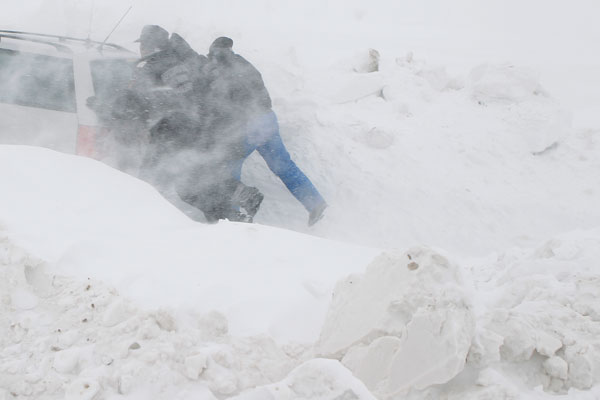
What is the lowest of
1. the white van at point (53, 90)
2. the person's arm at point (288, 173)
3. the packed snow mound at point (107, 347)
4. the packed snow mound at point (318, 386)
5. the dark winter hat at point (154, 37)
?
the person's arm at point (288, 173)

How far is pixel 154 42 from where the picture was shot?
5039 millimetres

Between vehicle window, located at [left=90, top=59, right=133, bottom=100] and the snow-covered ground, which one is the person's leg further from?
vehicle window, located at [left=90, top=59, right=133, bottom=100]

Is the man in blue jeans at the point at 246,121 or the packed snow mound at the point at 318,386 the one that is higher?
the packed snow mound at the point at 318,386

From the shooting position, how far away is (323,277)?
254 cm

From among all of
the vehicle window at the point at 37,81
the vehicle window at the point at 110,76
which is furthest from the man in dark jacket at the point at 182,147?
the vehicle window at the point at 37,81

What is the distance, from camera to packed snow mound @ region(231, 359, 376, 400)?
1505 mm

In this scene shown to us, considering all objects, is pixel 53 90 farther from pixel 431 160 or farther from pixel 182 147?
pixel 431 160

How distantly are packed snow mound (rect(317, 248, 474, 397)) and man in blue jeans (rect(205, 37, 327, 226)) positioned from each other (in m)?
2.57

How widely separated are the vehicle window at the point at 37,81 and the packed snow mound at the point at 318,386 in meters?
2.91

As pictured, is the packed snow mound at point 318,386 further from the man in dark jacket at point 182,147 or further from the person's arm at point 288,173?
the person's arm at point 288,173

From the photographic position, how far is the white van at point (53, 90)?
3.71 m

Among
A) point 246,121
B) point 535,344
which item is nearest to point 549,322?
point 535,344

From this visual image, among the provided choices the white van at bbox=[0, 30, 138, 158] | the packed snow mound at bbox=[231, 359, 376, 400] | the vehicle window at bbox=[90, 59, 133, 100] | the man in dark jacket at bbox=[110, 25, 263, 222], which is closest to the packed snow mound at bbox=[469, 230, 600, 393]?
the packed snow mound at bbox=[231, 359, 376, 400]

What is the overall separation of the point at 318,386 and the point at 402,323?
1.52 ft
